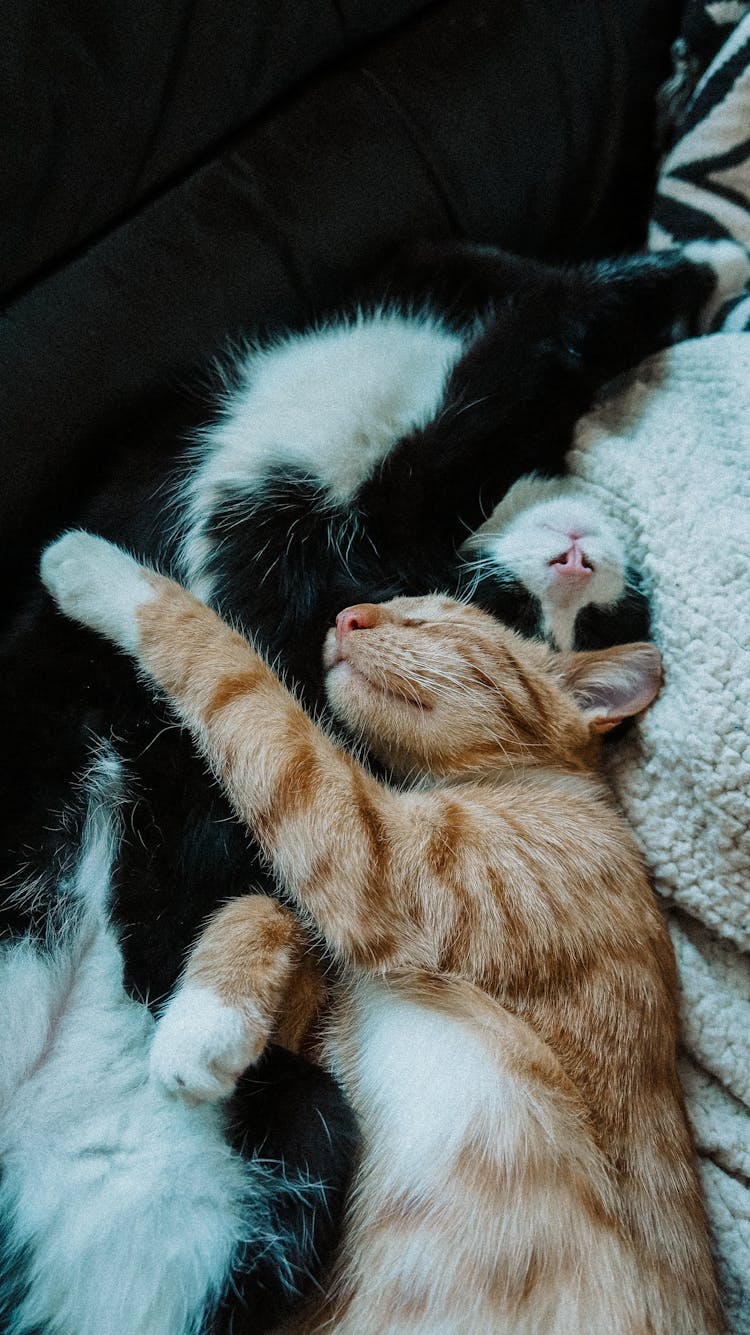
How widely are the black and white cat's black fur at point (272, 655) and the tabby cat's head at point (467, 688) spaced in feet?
0.22

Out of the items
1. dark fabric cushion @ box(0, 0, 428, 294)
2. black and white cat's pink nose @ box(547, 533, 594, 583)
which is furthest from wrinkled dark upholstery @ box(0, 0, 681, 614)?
black and white cat's pink nose @ box(547, 533, 594, 583)

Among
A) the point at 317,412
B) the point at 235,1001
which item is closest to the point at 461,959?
the point at 235,1001

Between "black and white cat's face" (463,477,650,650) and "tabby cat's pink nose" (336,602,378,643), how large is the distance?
0.18m

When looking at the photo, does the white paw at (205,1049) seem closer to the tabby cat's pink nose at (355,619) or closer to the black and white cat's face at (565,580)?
the tabby cat's pink nose at (355,619)

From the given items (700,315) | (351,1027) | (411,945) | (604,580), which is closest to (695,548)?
(604,580)

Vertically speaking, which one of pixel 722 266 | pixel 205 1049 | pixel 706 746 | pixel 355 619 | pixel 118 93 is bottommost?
pixel 205 1049

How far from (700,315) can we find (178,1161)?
56.6 inches

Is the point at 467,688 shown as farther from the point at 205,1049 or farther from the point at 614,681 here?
the point at 205,1049

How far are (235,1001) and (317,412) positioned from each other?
0.84 m

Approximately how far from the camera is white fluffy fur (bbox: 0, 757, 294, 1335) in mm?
933

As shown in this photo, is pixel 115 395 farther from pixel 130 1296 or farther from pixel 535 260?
pixel 130 1296

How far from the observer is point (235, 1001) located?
0.97m

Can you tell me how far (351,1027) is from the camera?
110 cm

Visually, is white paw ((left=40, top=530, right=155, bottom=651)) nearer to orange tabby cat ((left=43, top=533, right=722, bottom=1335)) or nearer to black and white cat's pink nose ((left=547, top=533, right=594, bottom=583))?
orange tabby cat ((left=43, top=533, right=722, bottom=1335))
